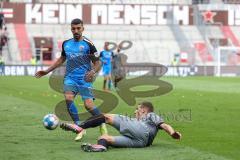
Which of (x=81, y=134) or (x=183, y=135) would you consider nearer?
(x=81, y=134)

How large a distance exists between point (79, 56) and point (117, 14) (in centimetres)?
5298

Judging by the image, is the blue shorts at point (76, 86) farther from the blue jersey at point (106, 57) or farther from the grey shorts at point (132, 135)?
the blue jersey at point (106, 57)

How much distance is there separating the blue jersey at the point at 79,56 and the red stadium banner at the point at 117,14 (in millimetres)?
50896

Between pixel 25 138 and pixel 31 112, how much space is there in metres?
5.67

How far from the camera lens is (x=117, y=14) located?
65125 mm

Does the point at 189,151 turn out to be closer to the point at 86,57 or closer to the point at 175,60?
the point at 86,57

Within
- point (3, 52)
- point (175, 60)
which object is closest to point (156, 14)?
point (175, 60)

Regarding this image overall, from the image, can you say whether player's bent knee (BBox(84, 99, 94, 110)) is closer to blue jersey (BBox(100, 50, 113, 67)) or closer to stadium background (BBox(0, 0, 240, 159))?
blue jersey (BBox(100, 50, 113, 67))

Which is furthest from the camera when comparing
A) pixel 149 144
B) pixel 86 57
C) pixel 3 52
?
pixel 3 52

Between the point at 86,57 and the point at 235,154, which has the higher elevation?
the point at 86,57

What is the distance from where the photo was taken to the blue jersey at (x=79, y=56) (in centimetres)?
1239

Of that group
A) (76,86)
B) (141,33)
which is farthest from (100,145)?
(141,33)

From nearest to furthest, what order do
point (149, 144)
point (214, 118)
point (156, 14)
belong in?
1. point (149, 144)
2. point (214, 118)
3. point (156, 14)

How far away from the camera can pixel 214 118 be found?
637 inches
